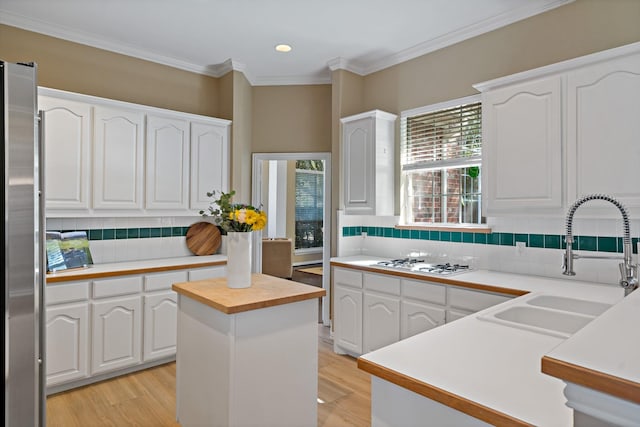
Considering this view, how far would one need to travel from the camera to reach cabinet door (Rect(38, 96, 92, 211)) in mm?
3004

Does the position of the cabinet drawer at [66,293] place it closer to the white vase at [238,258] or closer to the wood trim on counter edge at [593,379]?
the white vase at [238,258]

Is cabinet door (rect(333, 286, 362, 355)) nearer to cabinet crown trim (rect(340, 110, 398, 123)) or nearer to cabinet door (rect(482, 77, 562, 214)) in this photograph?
cabinet door (rect(482, 77, 562, 214))

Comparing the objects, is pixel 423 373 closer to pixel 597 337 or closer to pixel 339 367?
pixel 597 337

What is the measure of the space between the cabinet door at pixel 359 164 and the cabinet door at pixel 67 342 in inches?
101

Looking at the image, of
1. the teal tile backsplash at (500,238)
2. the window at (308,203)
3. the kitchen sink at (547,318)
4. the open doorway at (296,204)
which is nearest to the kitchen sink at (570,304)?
the kitchen sink at (547,318)

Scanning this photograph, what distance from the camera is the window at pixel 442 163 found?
345 cm

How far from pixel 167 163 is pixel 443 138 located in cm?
268

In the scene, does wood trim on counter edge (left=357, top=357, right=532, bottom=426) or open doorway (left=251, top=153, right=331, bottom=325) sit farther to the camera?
open doorway (left=251, top=153, right=331, bottom=325)

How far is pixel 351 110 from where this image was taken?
425 centimetres

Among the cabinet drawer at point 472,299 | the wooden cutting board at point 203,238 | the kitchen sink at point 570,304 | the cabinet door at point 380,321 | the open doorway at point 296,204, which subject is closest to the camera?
the kitchen sink at point 570,304

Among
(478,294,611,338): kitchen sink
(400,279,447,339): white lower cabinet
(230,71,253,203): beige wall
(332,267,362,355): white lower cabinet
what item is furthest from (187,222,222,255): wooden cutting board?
(478,294,611,338): kitchen sink

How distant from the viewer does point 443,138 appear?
365 cm

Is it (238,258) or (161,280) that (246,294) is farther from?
(161,280)

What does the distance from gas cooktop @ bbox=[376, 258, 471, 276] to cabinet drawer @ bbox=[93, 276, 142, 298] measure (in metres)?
2.09
